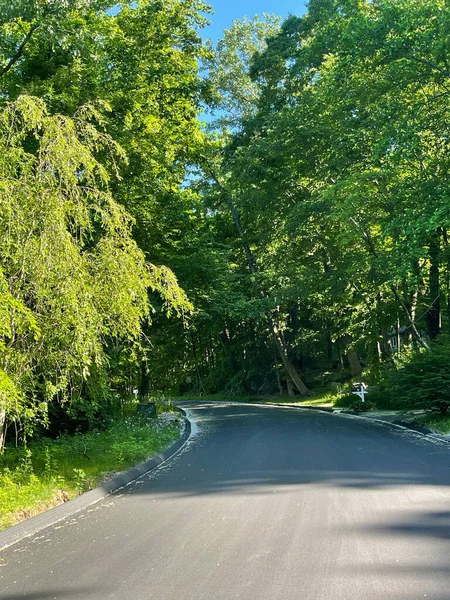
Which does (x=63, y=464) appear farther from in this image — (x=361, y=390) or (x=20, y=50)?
(x=361, y=390)

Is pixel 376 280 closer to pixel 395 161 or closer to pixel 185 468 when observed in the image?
pixel 395 161

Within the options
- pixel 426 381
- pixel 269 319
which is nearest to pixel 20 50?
pixel 426 381

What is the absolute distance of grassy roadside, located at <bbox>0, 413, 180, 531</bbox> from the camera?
6980 mm

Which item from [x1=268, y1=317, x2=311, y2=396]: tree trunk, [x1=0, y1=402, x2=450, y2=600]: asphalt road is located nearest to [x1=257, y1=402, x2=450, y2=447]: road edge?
[x1=0, y1=402, x2=450, y2=600]: asphalt road

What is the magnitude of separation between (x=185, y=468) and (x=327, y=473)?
9.34 ft

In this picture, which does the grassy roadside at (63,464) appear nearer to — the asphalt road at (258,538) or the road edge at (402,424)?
the asphalt road at (258,538)

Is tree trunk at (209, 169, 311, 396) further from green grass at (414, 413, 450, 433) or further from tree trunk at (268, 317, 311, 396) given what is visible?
green grass at (414, 413, 450, 433)

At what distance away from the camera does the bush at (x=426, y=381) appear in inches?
572

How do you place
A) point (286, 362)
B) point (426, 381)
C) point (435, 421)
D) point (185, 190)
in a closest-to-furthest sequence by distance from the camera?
point (426, 381) → point (435, 421) → point (185, 190) → point (286, 362)

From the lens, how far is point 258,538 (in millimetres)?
5398

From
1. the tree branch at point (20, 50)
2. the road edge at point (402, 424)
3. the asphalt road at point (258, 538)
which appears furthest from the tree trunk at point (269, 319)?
the asphalt road at point (258, 538)

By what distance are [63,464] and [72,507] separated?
7.22 feet

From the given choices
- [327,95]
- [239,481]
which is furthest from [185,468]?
[327,95]

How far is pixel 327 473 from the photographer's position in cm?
866
